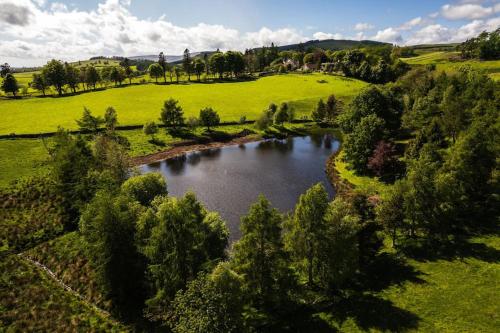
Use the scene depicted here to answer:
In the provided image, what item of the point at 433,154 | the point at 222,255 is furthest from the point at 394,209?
the point at 222,255

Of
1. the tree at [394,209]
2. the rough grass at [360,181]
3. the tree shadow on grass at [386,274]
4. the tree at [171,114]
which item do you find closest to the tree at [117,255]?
the tree shadow on grass at [386,274]

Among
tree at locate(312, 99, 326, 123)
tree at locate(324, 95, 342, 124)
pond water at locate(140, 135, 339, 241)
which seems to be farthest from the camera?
tree at locate(312, 99, 326, 123)

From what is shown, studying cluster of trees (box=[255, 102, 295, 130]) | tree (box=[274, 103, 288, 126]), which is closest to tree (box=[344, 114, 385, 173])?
cluster of trees (box=[255, 102, 295, 130])

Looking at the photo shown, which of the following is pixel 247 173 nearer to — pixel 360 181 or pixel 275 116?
pixel 360 181

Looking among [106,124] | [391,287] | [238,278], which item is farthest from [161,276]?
[106,124]

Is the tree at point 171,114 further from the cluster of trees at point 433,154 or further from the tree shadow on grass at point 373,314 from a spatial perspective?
the tree shadow on grass at point 373,314

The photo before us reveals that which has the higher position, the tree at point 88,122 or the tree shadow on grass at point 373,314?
the tree at point 88,122

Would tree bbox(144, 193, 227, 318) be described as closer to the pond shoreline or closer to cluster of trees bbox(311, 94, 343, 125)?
the pond shoreline
